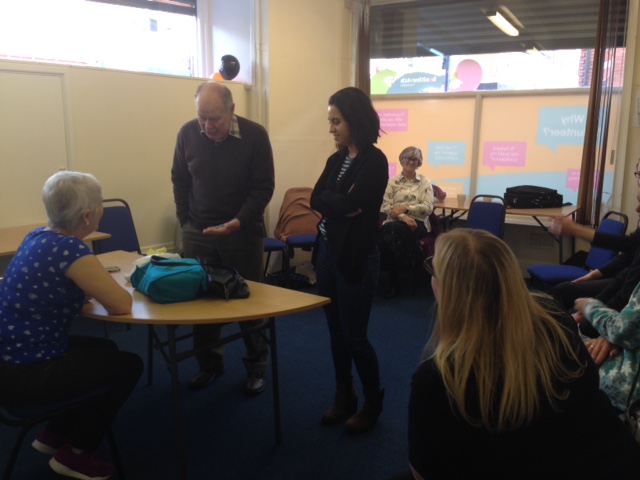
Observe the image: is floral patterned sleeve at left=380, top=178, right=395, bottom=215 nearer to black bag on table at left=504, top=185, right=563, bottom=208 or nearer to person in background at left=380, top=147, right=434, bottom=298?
person in background at left=380, top=147, right=434, bottom=298

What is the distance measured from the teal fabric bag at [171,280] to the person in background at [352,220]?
1.82 ft

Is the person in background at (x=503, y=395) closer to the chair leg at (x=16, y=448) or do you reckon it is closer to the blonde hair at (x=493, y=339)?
the blonde hair at (x=493, y=339)

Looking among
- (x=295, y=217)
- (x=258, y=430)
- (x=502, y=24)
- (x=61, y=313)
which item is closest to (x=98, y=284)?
(x=61, y=313)

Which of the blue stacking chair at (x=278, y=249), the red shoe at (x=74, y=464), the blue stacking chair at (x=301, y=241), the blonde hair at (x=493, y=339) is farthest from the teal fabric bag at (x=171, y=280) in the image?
the blue stacking chair at (x=301, y=241)

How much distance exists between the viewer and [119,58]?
14.1ft

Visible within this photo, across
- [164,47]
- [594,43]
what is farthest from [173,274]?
[594,43]

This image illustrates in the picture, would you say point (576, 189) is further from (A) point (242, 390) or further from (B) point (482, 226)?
(A) point (242, 390)

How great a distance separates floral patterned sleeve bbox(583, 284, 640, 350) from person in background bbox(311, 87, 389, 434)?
88 centimetres

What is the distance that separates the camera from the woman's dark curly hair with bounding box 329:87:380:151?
2.19 m

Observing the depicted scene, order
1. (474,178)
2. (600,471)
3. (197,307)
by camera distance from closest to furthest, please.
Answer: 1. (600,471)
2. (197,307)
3. (474,178)

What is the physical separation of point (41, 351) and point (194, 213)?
1.12 meters

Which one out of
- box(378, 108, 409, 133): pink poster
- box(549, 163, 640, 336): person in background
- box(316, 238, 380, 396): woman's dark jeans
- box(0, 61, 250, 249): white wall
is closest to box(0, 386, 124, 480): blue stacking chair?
box(316, 238, 380, 396): woman's dark jeans

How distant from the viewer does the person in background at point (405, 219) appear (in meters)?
4.57

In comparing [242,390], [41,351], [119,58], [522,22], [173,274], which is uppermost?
[522,22]
